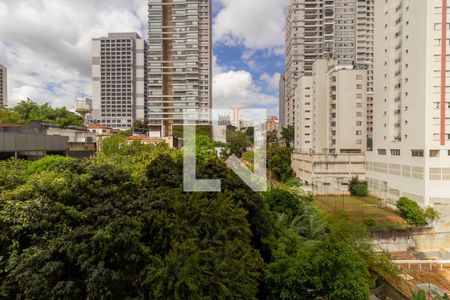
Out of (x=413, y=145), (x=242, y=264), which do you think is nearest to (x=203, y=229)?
(x=242, y=264)

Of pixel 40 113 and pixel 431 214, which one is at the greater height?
pixel 40 113

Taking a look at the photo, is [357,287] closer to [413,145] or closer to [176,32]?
[413,145]

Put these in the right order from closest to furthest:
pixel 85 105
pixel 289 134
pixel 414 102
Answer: pixel 414 102 < pixel 289 134 < pixel 85 105

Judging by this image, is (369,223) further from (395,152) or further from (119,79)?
(119,79)

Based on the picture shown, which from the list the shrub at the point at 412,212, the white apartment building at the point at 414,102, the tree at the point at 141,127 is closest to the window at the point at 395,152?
the white apartment building at the point at 414,102

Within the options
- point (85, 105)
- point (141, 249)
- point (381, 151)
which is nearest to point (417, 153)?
point (381, 151)

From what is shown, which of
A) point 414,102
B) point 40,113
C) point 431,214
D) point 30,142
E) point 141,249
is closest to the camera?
point 141,249
